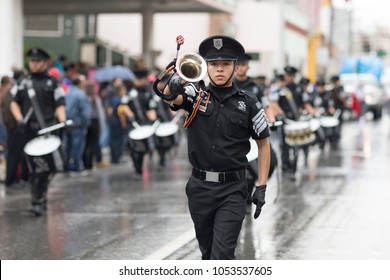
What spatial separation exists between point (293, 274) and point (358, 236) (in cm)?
487

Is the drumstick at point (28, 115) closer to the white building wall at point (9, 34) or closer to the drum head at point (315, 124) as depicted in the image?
the white building wall at point (9, 34)

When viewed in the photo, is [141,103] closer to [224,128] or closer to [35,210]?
[35,210]

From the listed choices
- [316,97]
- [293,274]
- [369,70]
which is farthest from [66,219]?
[369,70]

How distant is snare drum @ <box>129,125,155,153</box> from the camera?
1769 centimetres

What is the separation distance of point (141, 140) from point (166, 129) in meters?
1.56

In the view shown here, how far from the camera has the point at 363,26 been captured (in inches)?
5925

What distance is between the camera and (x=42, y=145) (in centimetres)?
1253

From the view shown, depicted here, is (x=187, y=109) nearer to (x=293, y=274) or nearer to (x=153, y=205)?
(x=293, y=274)

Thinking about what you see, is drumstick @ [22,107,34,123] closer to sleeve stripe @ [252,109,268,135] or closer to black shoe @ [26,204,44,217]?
black shoe @ [26,204,44,217]

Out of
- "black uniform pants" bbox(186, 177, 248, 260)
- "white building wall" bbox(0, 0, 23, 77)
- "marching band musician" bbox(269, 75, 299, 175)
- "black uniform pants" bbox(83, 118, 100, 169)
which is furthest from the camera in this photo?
"white building wall" bbox(0, 0, 23, 77)

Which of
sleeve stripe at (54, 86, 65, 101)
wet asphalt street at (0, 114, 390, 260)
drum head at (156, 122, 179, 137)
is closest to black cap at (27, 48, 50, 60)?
sleeve stripe at (54, 86, 65, 101)

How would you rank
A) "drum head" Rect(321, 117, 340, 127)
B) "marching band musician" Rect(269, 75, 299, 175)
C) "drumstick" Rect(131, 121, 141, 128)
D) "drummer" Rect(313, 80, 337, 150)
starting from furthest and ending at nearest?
"drummer" Rect(313, 80, 337, 150) → "drum head" Rect(321, 117, 340, 127) → "drumstick" Rect(131, 121, 141, 128) → "marching band musician" Rect(269, 75, 299, 175)

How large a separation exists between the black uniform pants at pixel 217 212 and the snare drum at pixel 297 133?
33.8 feet

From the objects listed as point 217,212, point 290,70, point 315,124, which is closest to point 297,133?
point 290,70
